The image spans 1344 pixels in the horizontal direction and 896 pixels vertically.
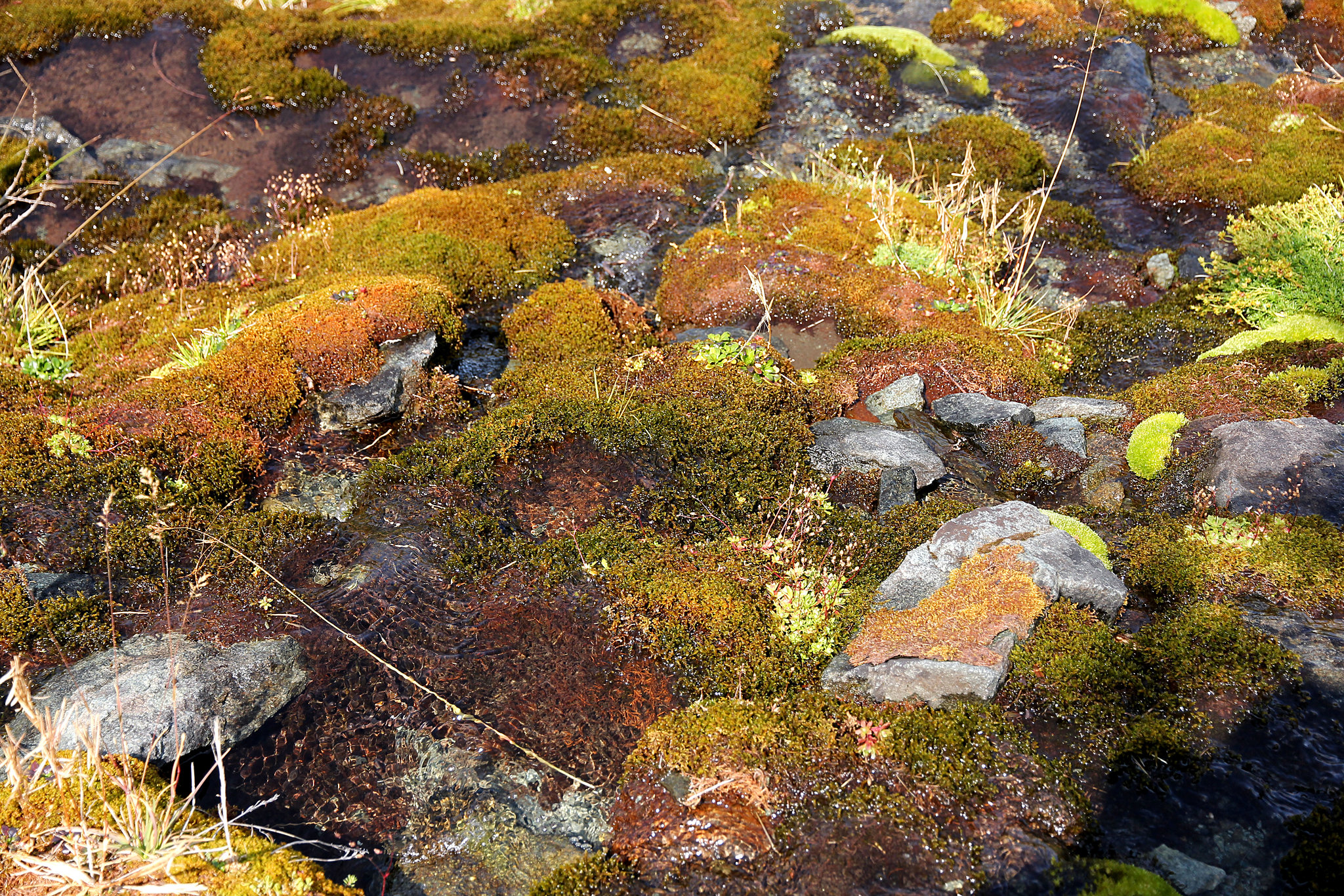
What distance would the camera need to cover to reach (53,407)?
26.1 feet

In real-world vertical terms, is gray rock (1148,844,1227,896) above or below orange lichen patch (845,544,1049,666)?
below

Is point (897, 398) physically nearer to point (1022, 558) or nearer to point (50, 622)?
point (1022, 558)

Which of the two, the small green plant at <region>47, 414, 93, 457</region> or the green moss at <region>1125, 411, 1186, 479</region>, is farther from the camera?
the green moss at <region>1125, 411, 1186, 479</region>

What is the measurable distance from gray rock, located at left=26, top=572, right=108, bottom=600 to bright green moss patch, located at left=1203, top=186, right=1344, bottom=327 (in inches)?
447

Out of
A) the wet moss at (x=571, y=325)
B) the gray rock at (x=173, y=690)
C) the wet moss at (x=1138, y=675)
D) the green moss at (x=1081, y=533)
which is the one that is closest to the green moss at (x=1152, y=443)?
the green moss at (x=1081, y=533)

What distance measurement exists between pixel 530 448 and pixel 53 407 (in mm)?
4533

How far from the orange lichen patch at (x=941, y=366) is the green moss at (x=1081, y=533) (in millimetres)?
2503

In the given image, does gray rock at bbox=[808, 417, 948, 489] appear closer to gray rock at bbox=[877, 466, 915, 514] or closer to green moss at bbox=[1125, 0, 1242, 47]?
gray rock at bbox=[877, 466, 915, 514]

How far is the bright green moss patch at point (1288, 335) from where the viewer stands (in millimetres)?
8672

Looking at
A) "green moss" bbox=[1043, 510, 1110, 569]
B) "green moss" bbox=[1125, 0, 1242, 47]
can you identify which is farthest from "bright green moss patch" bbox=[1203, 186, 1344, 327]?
"green moss" bbox=[1125, 0, 1242, 47]

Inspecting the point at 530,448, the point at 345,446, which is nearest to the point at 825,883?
the point at 530,448

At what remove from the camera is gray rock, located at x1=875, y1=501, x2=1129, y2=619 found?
5.84 m

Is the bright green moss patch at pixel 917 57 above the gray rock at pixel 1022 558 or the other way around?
above

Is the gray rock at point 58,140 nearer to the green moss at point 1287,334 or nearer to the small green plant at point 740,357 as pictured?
the small green plant at point 740,357
